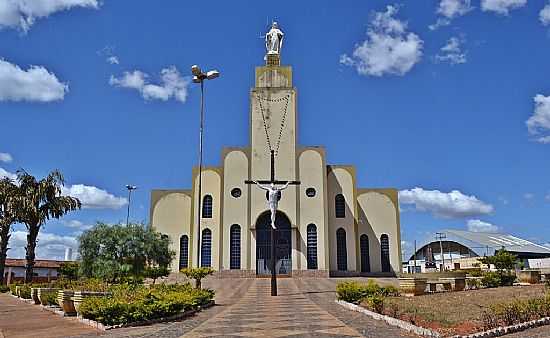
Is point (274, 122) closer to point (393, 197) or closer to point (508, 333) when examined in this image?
point (393, 197)

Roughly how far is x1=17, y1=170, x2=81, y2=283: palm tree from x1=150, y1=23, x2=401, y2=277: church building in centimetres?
977

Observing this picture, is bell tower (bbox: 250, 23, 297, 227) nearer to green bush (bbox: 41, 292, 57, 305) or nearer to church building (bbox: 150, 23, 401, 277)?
church building (bbox: 150, 23, 401, 277)

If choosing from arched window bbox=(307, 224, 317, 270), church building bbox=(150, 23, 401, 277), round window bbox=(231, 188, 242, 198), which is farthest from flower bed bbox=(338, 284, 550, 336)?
round window bbox=(231, 188, 242, 198)

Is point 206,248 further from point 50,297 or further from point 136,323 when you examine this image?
point 136,323

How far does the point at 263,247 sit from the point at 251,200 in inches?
146

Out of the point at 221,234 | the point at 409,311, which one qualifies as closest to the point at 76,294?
the point at 409,311

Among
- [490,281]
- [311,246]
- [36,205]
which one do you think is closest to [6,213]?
[36,205]

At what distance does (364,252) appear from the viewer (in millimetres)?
43000

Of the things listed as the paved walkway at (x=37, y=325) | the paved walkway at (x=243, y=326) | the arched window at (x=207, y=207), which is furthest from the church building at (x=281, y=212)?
the paved walkway at (x=243, y=326)

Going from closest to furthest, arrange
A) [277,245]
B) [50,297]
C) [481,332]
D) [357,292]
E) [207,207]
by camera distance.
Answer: [481,332] < [357,292] < [50,297] < [277,245] < [207,207]

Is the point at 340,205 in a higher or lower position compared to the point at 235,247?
higher

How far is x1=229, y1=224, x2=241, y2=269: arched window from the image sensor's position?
39.0m

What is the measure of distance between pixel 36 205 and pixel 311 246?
19450 millimetres

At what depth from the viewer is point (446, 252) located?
73.2 meters
